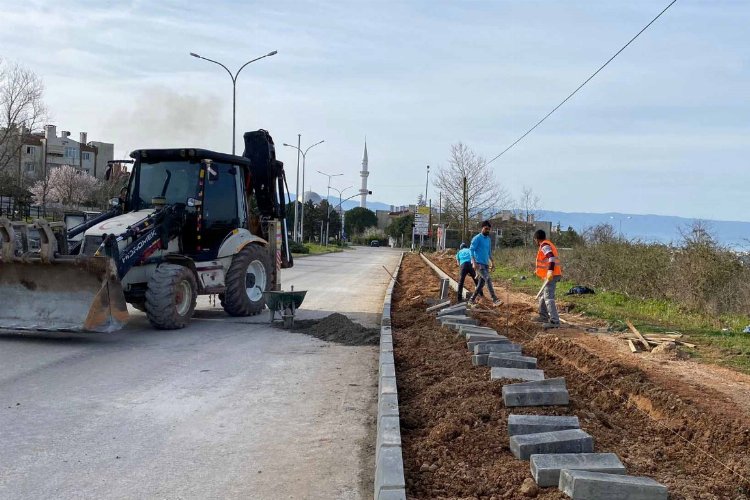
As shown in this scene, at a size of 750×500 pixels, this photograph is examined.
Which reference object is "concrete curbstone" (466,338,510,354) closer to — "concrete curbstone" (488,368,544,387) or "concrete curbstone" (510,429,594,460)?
"concrete curbstone" (488,368,544,387)

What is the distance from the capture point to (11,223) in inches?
415

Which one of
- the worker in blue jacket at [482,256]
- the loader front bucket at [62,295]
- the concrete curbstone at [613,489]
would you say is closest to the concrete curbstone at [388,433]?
the concrete curbstone at [613,489]

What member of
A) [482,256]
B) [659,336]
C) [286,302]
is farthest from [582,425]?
[482,256]

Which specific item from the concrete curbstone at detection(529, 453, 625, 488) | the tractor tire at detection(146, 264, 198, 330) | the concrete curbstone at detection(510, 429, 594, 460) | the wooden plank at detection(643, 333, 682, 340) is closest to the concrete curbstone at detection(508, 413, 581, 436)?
the concrete curbstone at detection(510, 429, 594, 460)

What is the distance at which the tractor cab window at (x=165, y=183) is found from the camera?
12.5 metres

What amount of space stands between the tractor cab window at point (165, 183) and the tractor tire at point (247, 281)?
1.53m

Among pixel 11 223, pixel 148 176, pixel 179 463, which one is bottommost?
pixel 179 463

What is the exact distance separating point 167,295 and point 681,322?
359 inches

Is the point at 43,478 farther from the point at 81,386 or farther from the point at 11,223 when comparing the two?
the point at 11,223

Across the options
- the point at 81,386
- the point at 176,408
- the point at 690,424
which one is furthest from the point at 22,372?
the point at 690,424

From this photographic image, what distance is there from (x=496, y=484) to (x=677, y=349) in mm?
6299

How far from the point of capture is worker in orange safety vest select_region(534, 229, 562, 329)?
12.5 meters

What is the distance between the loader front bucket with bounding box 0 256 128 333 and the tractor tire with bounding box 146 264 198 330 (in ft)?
2.79

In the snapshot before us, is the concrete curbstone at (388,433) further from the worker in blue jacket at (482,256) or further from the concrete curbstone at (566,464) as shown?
the worker in blue jacket at (482,256)
